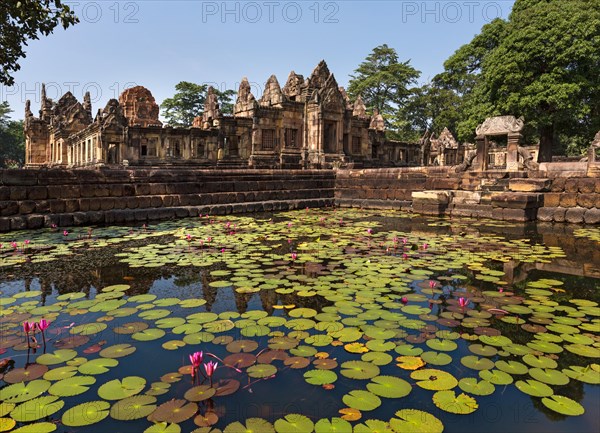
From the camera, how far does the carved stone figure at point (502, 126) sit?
10.9 metres

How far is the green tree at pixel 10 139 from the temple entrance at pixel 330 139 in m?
48.0

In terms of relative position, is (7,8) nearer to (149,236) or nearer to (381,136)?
(149,236)

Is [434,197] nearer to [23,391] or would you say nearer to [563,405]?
[563,405]

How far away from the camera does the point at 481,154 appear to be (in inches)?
447

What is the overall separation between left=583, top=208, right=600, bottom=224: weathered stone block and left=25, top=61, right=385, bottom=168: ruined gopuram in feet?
43.2

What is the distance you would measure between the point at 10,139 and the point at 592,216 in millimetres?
67294

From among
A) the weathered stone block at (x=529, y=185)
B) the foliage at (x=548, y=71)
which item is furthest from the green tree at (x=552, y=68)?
the weathered stone block at (x=529, y=185)

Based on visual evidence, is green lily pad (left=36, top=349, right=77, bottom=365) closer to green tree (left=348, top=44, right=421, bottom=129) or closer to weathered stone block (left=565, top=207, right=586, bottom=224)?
weathered stone block (left=565, top=207, right=586, bottom=224)

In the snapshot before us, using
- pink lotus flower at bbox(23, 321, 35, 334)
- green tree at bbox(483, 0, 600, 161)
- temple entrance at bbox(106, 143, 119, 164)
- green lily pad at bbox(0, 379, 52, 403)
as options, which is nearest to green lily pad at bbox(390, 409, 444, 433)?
green lily pad at bbox(0, 379, 52, 403)

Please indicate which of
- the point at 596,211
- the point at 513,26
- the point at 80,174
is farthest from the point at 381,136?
the point at 80,174

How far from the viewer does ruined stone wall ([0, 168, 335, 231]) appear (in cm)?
773

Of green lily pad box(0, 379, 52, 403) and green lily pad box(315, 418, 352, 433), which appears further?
green lily pad box(0, 379, 52, 403)

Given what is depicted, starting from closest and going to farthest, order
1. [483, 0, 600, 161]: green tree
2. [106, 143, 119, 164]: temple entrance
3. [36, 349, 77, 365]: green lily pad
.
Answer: [36, 349, 77, 365]: green lily pad
[483, 0, 600, 161]: green tree
[106, 143, 119, 164]: temple entrance

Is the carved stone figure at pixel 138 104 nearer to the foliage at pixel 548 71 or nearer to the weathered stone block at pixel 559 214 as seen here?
the foliage at pixel 548 71
